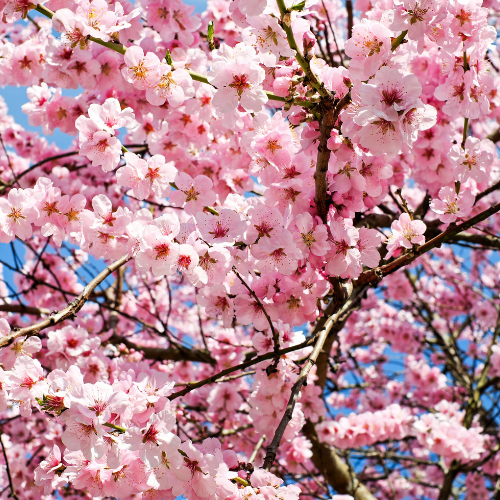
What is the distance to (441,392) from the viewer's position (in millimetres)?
5898

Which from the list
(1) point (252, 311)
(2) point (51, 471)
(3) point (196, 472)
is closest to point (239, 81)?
(1) point (252, 311)

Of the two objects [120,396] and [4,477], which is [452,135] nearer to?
[120,396]

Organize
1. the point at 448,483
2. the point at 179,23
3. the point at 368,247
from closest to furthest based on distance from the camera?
1. the point at 368,247
2. the point at 179,23
3. the point at 448,483

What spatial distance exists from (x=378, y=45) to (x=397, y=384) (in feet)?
16.9

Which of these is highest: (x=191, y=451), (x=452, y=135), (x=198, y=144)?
(x=452, y=135)

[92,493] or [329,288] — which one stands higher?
[329,288]

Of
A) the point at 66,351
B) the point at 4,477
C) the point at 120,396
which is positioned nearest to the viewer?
the point at 120,396

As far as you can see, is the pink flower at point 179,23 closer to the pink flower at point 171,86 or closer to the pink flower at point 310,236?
the pink flower at point 171,86

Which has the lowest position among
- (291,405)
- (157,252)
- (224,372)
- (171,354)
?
(291,405)

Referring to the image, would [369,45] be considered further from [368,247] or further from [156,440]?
[156,440]

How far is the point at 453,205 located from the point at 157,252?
133cm

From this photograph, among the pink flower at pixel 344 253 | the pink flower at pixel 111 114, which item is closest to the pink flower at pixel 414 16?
the pink flower at pixel 344 253

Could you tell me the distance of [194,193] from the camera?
2156 mm

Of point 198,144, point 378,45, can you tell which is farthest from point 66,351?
point 378,45
